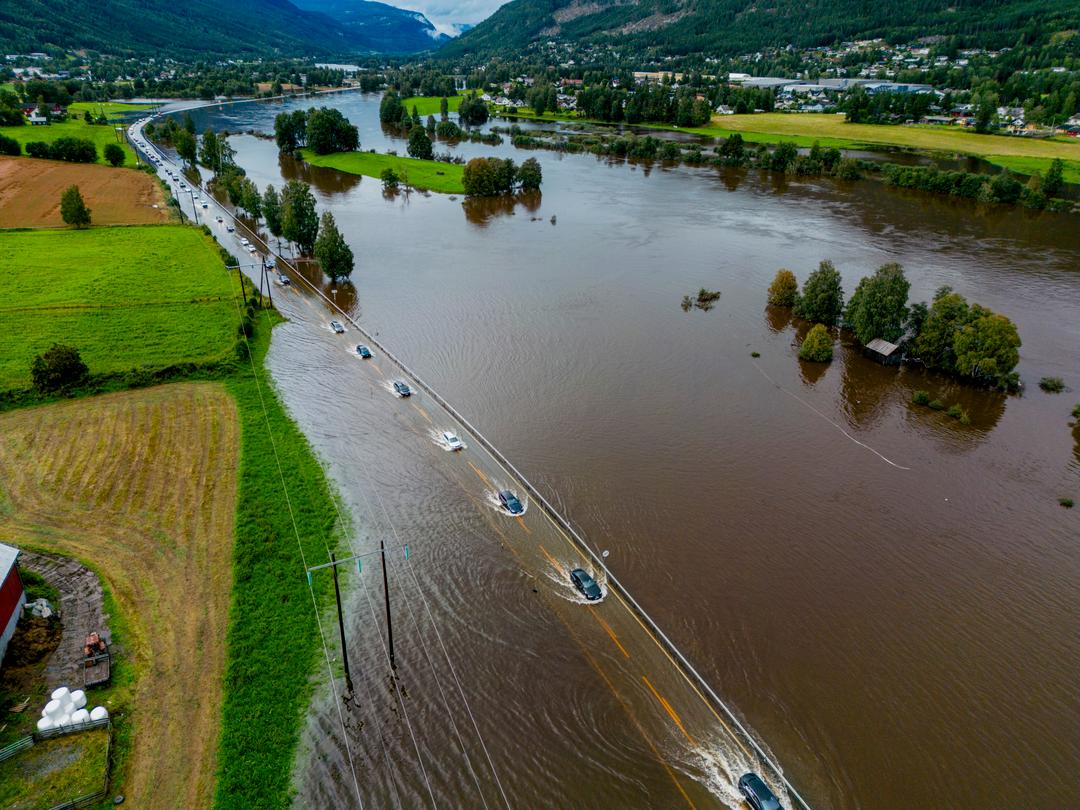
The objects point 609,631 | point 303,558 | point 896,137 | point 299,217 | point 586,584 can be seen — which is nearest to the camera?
point 609,631

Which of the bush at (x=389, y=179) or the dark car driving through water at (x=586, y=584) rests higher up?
the bush at (x=389, y=179)

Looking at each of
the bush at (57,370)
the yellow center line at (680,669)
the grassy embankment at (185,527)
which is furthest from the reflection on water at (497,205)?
the yellow center line at (680,669)

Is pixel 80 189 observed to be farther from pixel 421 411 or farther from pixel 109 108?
pixel 109 108

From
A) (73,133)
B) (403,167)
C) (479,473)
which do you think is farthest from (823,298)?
(73,133)

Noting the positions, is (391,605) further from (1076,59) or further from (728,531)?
(1076,59)

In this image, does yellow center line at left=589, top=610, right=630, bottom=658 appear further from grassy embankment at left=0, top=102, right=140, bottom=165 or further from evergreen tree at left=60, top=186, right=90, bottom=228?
grassy embankment at left=0, top=102, right=140, bottom=165

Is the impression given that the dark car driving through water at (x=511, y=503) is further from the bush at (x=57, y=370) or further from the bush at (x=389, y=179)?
the bush at (x=389, y=179)

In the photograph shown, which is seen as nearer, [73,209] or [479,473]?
[479,473]
